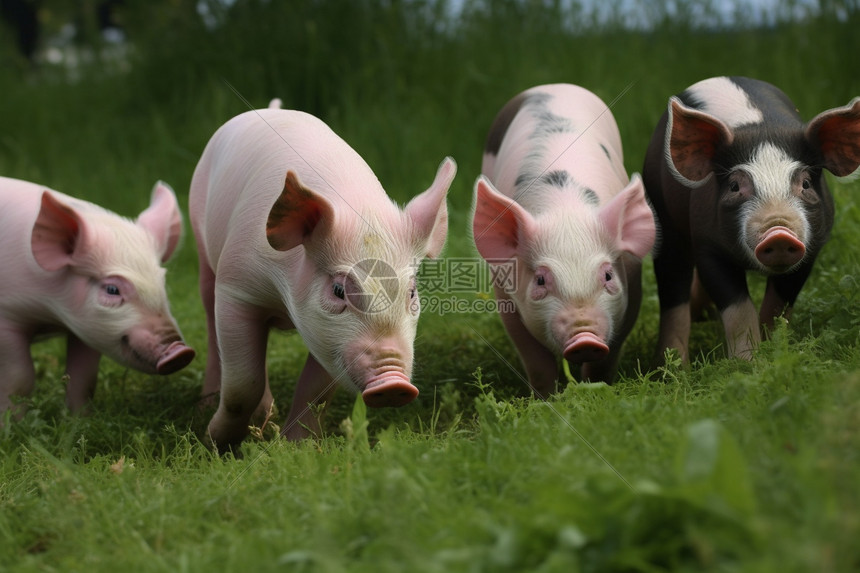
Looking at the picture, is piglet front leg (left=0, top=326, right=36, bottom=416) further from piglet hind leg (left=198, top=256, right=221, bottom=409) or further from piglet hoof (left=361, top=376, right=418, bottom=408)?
piglet hoof (left=361, top=376, right=418, bottom=408)

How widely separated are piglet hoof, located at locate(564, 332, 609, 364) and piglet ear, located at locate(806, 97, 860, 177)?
121cm

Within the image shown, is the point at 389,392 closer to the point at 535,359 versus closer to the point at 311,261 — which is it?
the point at 311,261

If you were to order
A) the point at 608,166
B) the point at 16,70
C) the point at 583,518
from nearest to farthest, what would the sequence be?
the point at 583,518, the point at 608,166, the point at 16,70

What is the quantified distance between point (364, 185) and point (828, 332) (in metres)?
1.94

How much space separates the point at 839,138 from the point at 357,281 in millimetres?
2110

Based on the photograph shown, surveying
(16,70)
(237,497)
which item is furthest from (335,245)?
(16,70)

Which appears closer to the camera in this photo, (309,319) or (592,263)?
(309,319)

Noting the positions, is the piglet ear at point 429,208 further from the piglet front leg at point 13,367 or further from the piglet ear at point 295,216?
the piglet front leg at point 13,367

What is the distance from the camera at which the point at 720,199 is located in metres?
4.13

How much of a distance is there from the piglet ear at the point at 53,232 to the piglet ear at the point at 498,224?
196 cm

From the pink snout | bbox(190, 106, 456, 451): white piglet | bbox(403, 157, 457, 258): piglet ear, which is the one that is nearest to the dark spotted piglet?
the pink snout

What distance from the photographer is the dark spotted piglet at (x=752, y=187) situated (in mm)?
3908

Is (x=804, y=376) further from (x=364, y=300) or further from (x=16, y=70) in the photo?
(x=16, y=70)

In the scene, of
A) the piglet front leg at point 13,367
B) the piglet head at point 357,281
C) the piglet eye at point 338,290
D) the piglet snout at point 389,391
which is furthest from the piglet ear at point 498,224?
the piglet front leg at point 13,367
